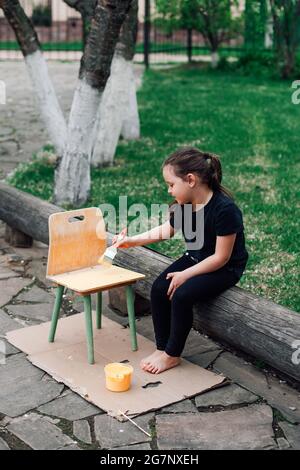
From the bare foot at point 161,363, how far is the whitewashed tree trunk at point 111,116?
4.59 meters

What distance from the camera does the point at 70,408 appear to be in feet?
13.1

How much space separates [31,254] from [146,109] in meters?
6.70

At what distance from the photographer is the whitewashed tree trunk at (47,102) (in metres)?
8.20

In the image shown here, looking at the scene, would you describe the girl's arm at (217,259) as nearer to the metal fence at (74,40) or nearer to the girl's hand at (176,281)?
the girl's hand at (176,281)

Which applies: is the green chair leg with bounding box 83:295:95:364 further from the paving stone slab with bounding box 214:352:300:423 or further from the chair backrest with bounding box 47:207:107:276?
the paving stone slab with bounding box 214:352:300:423

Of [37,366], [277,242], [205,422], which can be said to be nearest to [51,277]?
[37,366]

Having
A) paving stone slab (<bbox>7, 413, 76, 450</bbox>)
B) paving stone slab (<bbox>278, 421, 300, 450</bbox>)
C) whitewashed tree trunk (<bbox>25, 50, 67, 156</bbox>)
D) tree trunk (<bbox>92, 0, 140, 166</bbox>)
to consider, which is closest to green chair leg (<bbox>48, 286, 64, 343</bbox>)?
paving stone slab (<bbox>7, 413, 76, 450</bbox>)

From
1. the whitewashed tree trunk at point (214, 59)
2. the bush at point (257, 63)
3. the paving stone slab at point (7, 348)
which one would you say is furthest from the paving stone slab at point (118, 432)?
the whitewashed tree trunk at point (214, 59)

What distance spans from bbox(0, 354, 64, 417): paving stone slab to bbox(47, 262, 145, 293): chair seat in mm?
490

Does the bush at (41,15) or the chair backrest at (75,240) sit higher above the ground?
the bush at (41,15)

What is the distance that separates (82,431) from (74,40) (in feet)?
71.2

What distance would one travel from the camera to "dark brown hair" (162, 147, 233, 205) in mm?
4312

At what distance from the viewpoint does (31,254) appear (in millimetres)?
6418

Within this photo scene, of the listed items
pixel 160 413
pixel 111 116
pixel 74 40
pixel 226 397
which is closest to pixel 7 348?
pixel 160 413
